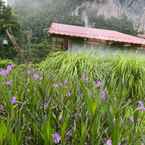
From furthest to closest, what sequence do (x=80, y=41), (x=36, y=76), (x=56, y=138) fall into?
(x=80, y=41) → (x=36, y=76) → (x=56, y=138)

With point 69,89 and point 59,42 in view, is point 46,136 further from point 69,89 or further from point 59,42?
point 59,42

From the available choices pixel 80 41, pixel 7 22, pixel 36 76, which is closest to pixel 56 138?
pixel 36 76

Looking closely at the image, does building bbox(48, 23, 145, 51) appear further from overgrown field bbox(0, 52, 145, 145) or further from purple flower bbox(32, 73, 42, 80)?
overgrown field bbox(0, 52, 145, 145)

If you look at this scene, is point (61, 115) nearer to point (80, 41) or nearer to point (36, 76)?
point (36, 76)

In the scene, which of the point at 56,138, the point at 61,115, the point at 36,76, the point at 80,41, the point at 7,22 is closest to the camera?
the point at 56,138

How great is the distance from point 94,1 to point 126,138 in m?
21.7

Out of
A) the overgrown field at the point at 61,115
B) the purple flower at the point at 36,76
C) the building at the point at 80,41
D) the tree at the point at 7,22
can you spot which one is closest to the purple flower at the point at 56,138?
the overgrown field at the point at 61,115

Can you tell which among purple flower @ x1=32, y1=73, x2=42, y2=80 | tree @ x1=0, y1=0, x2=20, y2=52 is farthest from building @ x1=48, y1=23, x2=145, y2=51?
purple flower @ x1=32, y1=73, x2=42, y2=80

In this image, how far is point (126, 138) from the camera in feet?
4.31

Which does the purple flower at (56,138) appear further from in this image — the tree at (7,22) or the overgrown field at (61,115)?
the tree at (7,22)

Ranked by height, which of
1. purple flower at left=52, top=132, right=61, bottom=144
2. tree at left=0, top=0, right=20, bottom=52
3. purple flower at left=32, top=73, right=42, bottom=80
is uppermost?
purple flower at left=32, top=73, right=42, bottom=80

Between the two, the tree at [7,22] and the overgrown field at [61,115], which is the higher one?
the overgrown field at [61,115]

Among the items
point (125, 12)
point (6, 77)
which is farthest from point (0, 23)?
point (125, 12)

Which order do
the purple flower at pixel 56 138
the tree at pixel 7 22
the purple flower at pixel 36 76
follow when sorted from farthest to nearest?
the tree at pixel 7 22 → the purple flower at pixel 36 76 → the purple flower at pixel 56 138
